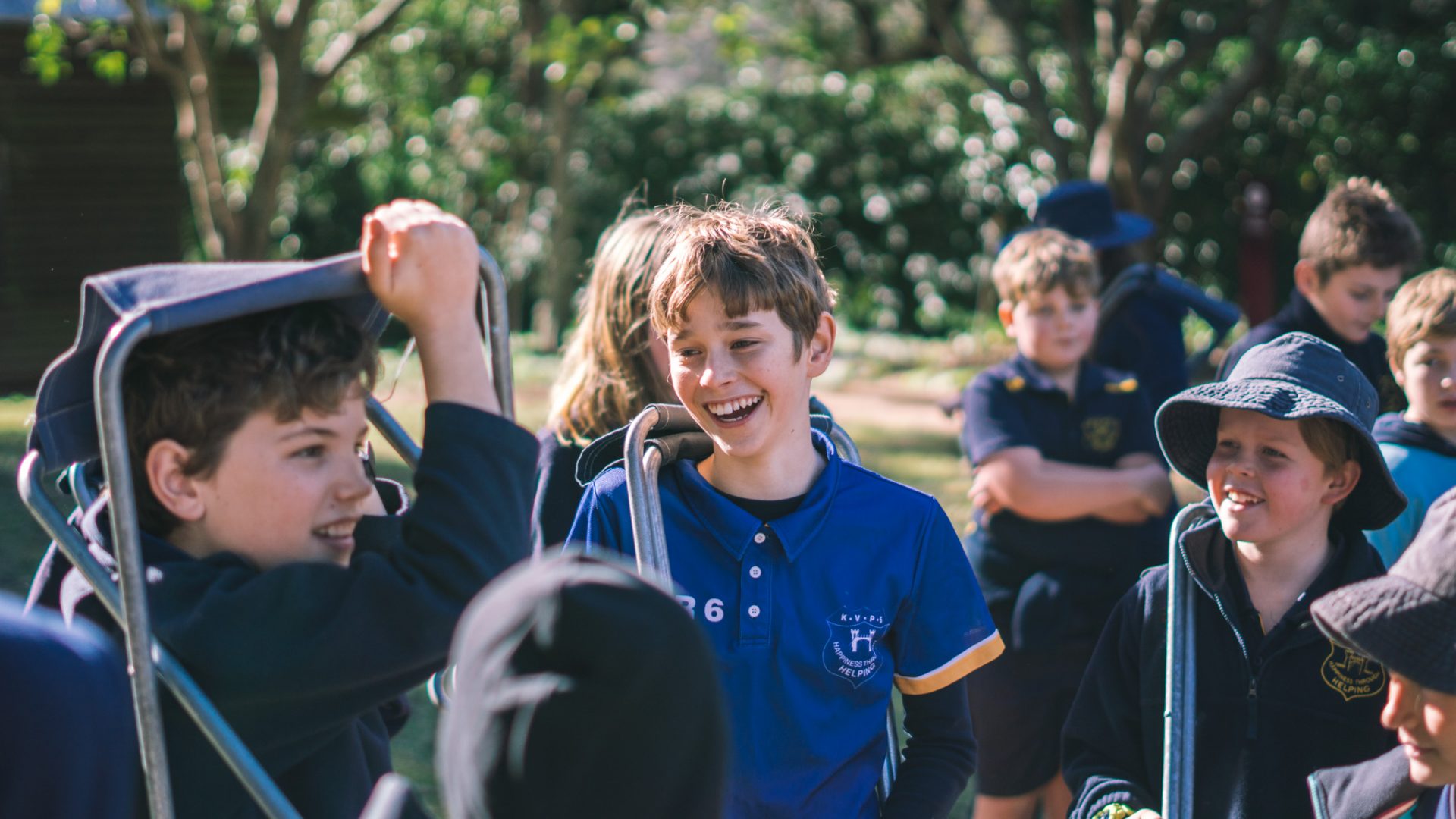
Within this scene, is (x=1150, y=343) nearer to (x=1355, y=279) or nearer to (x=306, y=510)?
(x=1355, y=279)

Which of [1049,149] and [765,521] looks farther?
[1049,149]

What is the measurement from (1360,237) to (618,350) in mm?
2325

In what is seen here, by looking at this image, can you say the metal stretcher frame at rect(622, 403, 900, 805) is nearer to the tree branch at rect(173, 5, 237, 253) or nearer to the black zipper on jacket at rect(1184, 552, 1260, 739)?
the black zipper on jacket at rect(1184, 552, 1260, 739)

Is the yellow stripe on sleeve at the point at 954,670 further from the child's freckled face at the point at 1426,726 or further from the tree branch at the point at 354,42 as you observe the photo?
the tree branch at the point at 354,42

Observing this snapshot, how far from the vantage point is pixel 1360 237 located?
13.3 ft

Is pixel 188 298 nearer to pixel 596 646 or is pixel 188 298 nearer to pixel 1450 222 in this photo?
pixel 596 646

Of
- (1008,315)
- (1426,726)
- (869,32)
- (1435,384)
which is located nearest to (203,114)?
(1008,315)

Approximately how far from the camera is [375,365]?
2012 mm

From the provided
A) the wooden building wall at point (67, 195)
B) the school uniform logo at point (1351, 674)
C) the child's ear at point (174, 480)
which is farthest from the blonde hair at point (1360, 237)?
the wooden building wall at point (67, 195)

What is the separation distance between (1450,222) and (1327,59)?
2.19m

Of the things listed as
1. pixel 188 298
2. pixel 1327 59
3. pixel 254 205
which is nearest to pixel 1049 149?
pixel 1327 59

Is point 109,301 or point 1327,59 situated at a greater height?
point 1327,59

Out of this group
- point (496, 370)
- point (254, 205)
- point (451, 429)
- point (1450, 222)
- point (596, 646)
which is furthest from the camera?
point (1450, 222)

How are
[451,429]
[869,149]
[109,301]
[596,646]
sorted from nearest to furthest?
[596,646]
[109,301]
[451,429]
[869,149]
